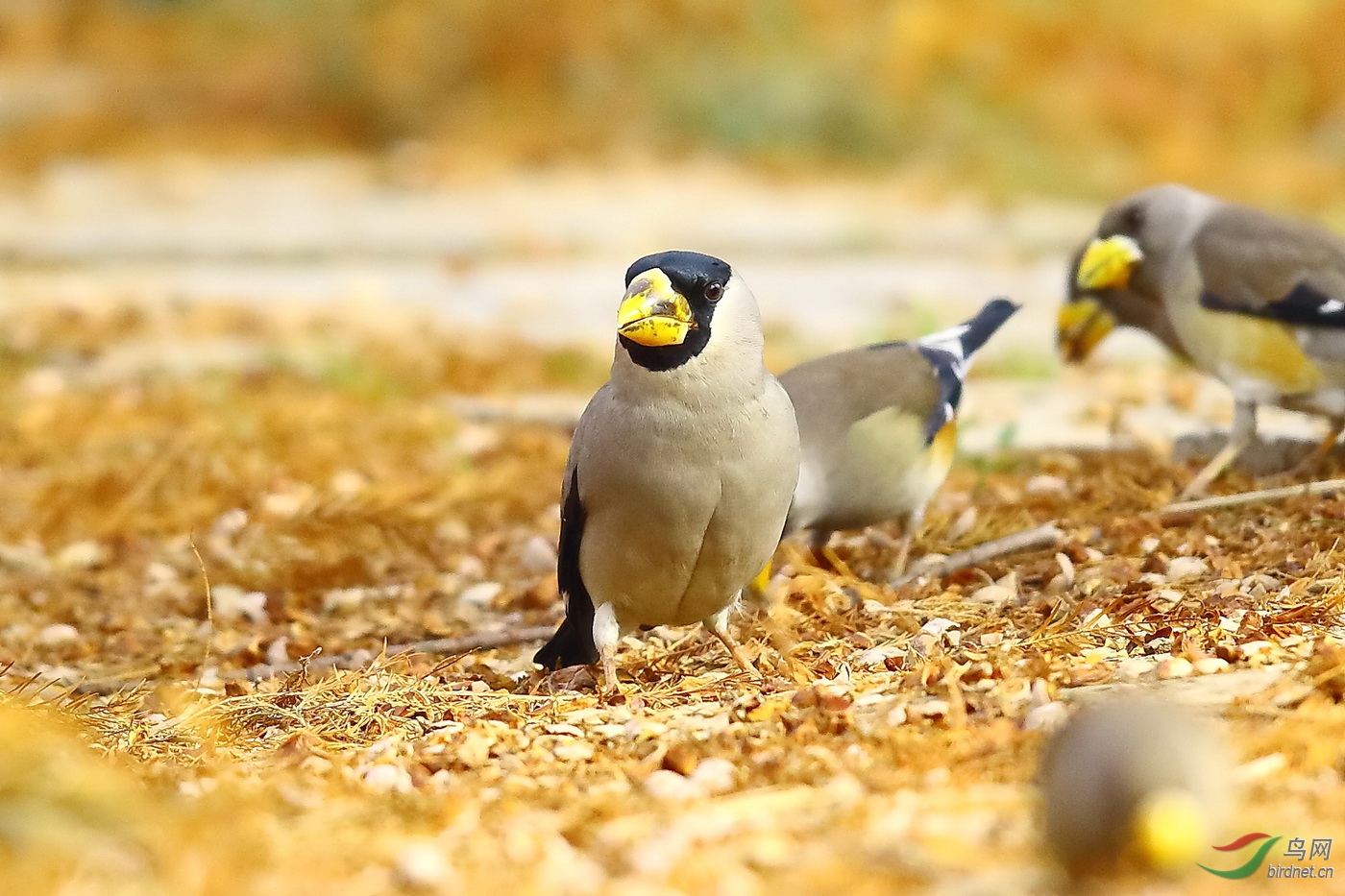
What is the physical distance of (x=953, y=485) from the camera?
563cm

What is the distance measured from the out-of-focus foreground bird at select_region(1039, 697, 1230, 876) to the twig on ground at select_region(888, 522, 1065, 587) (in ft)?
6.66

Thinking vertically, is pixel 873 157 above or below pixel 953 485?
above

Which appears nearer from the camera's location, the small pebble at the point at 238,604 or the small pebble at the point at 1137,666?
→ the small pebble at the point at 1137,666

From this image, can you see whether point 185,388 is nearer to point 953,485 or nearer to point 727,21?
point 953,485

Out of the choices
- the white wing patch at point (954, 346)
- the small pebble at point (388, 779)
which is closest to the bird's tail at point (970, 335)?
the white wing patch at point (954, 346)

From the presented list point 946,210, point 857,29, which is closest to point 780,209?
point 946,210

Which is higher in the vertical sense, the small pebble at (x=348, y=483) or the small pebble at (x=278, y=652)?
the small pebble at (x=348, y=483)

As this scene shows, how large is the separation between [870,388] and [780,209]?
7808 millimetres

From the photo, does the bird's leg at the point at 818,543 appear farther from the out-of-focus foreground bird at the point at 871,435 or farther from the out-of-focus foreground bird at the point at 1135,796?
the out-of-focus foreground bird at the point at 1135,796

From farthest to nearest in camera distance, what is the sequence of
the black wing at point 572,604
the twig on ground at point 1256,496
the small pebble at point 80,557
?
the small pebble at point 80,557 → the twig on ground at point 1256,496 → the black wing at point 572,604

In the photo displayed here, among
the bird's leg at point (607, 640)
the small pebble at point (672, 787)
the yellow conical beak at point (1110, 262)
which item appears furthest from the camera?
the yellow conical beak at point (1110, 262)

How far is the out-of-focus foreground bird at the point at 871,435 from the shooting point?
4551 mm

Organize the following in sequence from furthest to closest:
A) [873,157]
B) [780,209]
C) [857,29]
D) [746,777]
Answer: [857,29] → [873,157] → [780,209] → [746,777]

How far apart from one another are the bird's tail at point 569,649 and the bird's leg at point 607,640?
0.10m
